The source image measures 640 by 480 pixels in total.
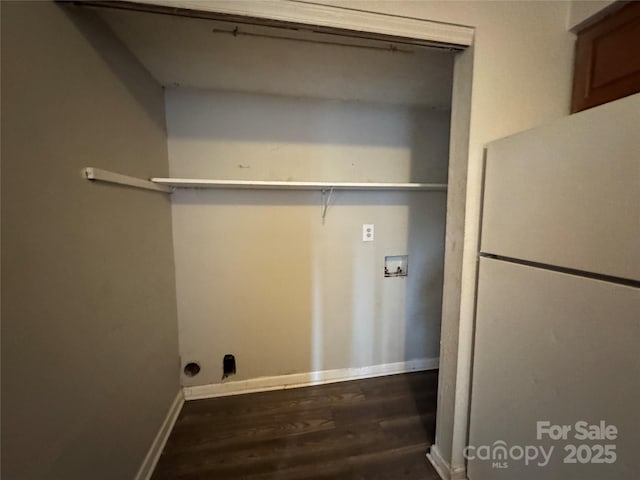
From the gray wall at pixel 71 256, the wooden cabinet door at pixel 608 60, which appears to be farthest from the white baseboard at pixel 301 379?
the wooden cabinet door at pixel 608 60

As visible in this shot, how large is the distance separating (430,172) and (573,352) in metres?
1.63

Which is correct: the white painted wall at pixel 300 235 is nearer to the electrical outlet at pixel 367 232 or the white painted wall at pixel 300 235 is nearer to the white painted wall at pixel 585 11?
the electrical outlet at pixel 367 232

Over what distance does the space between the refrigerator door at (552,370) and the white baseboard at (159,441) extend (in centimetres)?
161

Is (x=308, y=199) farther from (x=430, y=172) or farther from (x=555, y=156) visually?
(x=555, y=156)

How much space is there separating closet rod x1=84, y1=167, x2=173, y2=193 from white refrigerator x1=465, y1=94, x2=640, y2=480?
156 centimetres

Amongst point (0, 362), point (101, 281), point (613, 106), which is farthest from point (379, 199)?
point (0, 362)

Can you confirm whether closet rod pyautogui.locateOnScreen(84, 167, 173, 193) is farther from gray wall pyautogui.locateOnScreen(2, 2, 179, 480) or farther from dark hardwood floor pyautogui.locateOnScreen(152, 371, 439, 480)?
dark hardwood floor pyautogui.locateOnScreen(152, 371, 439, 480)

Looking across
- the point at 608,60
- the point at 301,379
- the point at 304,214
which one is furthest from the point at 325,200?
the point at 608,60

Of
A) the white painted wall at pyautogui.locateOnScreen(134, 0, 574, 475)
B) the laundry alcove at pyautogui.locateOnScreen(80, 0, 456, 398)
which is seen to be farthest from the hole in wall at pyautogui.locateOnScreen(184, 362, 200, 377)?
the white painted wall at pyautogui.locateOnScreen(134, 0, 574, 475)

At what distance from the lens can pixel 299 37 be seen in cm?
131

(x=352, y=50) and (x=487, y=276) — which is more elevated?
(x=352, y=50)

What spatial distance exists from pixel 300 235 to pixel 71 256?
1.33m

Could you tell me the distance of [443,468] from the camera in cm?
145

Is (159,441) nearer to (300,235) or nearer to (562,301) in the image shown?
(300,235)
